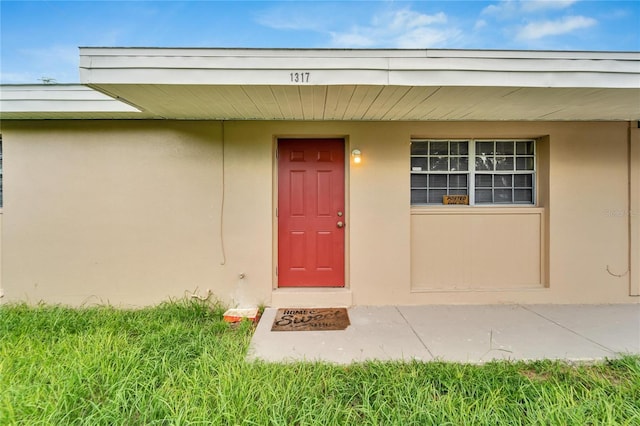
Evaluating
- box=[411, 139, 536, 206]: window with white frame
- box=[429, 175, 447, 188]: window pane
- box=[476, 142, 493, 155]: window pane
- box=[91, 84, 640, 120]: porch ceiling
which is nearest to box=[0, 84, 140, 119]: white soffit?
box=[91, 84, 640, 120]: porch ceiling

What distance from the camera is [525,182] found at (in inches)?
161

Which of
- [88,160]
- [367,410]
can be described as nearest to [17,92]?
[88,160]

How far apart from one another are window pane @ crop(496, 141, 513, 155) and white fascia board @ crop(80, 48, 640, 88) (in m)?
1.54

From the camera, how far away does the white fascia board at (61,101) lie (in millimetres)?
3291

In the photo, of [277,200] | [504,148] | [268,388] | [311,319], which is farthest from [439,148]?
[268,388]

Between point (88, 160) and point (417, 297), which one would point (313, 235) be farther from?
point (88, 160)

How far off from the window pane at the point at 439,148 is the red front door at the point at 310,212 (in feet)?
4.32

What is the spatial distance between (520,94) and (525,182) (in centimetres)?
190

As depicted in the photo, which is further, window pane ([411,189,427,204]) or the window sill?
window pane ([411,189,427,204])

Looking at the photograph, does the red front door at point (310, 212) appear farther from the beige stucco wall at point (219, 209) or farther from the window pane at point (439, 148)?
the window pane at point (439, 148)

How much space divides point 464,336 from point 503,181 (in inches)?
95.9

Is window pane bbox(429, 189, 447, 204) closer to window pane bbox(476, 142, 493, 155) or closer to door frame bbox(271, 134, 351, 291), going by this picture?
window pane bbox(476, 142, 493, 155)

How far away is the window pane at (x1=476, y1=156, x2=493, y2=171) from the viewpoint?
4055 mm

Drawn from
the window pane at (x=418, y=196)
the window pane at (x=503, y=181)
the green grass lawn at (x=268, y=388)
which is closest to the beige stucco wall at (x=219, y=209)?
the window pane at (x=418, y=196)
